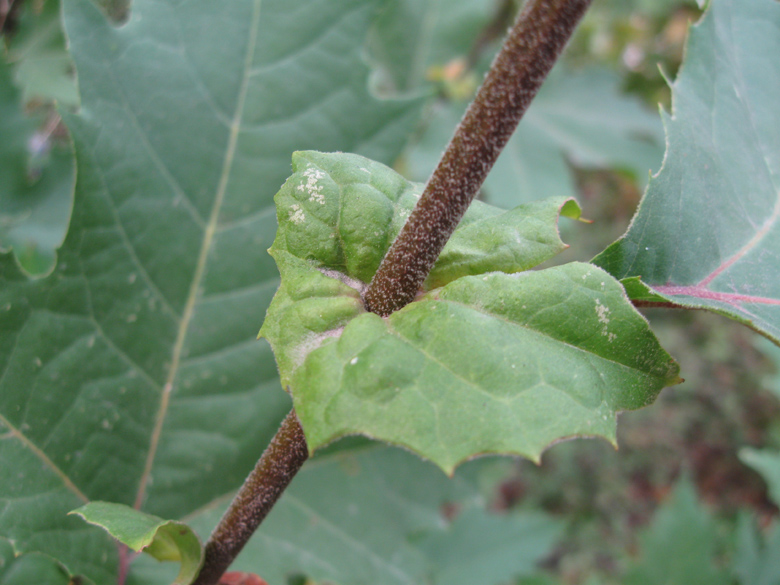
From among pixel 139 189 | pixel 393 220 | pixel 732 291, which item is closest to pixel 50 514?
pixel 139 189

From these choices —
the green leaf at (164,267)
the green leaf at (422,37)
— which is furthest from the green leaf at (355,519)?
the green leaf at (422,37)

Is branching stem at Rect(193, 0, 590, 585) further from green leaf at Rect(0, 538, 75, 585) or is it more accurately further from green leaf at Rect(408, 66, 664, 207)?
Answer: green leaf at Rect(408, 66, 664, 207)

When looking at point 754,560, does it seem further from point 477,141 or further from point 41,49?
point 41,49

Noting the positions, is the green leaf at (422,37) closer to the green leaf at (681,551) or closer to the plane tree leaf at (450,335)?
the green leaf at (681,551)

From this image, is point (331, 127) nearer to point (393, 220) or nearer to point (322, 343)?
point (393, 220)

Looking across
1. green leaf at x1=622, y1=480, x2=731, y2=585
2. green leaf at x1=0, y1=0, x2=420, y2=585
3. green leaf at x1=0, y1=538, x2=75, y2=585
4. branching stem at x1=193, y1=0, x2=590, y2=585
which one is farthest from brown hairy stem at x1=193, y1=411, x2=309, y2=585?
green leaf at x1=622, y1=480, x2=731, y2=585
